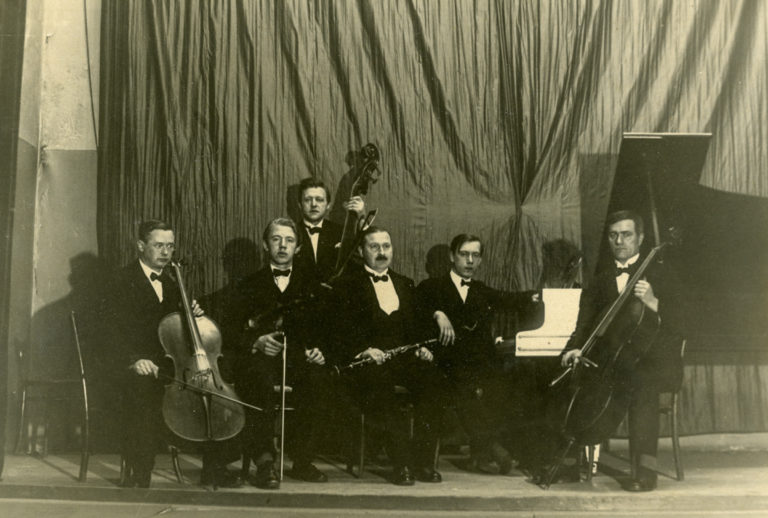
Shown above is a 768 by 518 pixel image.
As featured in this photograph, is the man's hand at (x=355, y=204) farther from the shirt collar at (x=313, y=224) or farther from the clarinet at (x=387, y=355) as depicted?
the clarinet at (x=387, y=355)

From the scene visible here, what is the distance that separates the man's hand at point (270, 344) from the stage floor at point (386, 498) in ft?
2.58

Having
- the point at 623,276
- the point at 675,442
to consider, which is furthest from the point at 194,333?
the point at 675,442

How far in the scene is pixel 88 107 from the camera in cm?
663

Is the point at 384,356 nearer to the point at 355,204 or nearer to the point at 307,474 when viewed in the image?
the point at 307,474

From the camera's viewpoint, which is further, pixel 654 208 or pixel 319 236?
pixel 319 236

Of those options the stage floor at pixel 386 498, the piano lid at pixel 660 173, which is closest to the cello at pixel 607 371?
the stage floor at pixel 386 498

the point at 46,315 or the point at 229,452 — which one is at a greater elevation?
the point at 46,315

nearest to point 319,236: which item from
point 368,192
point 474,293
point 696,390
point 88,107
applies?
point 368,192

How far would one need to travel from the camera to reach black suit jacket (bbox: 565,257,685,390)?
17.4 ft

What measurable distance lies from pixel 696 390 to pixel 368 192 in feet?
8.96

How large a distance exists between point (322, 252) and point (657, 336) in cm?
221

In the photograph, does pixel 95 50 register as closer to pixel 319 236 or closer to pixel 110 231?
pixel 110 231

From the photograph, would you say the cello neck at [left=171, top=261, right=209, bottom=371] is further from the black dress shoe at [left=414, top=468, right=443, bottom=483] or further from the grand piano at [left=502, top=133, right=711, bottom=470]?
the grand piano at [left=502, top=133, right=711, bottom=470]

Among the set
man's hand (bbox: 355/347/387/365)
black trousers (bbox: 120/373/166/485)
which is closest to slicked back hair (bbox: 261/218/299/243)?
man's hand (bbox: 355/347/387/365)
